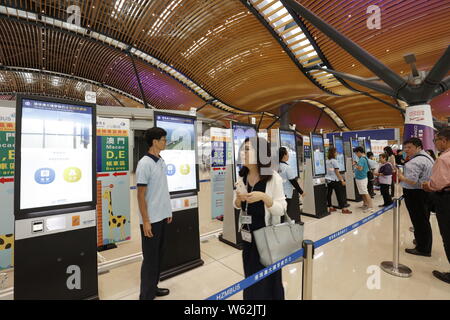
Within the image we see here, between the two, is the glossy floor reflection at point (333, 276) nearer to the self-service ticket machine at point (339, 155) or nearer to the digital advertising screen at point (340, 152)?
the self-service ticket machine at point (339, 155)

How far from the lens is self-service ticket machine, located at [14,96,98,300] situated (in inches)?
72.9

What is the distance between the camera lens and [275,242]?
1.52 meters

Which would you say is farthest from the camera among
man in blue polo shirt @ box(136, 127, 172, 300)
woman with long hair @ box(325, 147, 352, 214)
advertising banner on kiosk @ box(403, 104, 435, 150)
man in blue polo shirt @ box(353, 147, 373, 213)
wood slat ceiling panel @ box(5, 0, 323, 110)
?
wood slat ceiling panel @ box(5, 0, 323, 110)

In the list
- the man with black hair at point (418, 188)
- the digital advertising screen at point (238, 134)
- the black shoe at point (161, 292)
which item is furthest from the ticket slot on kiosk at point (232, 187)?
the man with black hair at point (418, 188)

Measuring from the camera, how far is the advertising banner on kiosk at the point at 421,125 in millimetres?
5527

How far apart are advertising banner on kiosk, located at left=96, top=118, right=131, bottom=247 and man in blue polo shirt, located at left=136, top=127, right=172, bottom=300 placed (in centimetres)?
183

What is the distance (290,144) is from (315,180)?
1220 millimetres

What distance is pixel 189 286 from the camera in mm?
2562

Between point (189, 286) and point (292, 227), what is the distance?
1662 millimetres

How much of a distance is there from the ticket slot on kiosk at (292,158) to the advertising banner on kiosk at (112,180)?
128 inches

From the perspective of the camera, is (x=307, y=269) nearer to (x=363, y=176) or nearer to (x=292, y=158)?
(x=292, y=158)

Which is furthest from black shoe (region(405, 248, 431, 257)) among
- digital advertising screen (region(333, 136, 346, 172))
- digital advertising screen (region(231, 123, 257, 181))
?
digital advertising screen (region(333, 136, 346, 172))

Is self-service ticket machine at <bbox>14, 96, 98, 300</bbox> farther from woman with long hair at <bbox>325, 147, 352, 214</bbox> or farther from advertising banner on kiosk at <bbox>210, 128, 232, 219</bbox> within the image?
woman with long hair at <bbox>325, 147, 352, 214</bbox>
